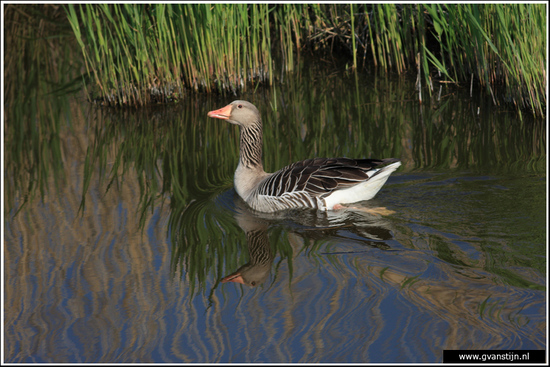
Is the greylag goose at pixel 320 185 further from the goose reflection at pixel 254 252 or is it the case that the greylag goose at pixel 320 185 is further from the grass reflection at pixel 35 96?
the grass reflection at pixel 35 96

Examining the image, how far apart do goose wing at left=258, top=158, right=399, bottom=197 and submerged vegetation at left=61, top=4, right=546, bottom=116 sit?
10.0 feet

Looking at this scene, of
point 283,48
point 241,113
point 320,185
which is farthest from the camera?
point 283,48

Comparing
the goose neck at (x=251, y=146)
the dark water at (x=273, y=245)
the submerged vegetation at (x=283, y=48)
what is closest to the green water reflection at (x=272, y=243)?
the dark water at (x=273, y=245)

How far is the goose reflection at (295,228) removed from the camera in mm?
5602

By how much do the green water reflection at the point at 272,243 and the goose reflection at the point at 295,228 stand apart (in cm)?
3

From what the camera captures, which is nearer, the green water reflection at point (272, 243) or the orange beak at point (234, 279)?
the green water reflection at point (272, 243)

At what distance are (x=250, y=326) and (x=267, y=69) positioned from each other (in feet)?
24.7

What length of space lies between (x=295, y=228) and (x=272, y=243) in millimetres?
434

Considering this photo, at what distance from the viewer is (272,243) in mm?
6168

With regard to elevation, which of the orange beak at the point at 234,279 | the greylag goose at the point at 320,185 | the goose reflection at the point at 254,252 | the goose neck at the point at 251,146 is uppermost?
the goose neck at the point at 251,146

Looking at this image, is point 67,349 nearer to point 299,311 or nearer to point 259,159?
point 299,311

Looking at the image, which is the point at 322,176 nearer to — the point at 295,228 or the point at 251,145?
the point at 295,228

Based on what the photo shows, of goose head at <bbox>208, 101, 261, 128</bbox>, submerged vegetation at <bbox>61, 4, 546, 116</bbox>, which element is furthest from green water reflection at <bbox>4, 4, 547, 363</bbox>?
goose head at <bbox>208, 101, 261, 128</bbox>

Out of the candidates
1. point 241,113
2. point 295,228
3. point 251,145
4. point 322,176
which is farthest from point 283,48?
point 295,228
